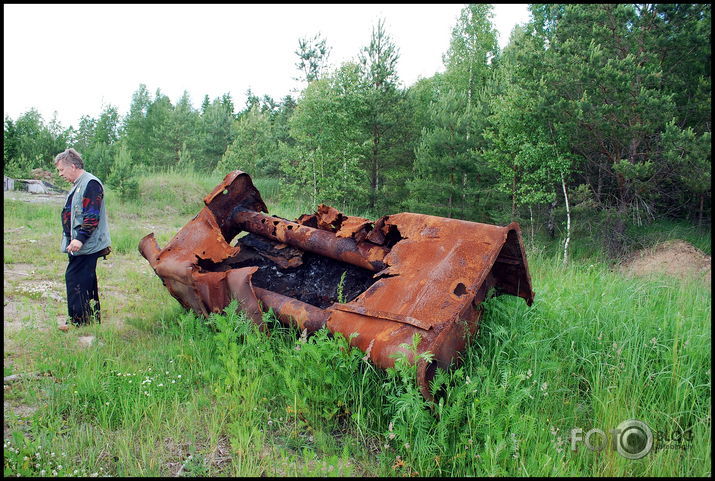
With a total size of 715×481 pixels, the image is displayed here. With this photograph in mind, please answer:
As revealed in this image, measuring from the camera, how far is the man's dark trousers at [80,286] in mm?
4398

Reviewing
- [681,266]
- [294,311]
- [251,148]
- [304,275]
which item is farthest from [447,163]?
[251,148]

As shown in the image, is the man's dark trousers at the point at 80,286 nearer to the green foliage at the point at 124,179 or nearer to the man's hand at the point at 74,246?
the man's hand at the point at 74,246

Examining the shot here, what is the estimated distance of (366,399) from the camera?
273cm

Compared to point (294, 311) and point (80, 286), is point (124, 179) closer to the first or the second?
point (80, 286)

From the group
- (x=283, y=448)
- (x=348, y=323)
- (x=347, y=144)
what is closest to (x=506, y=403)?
(x=348, y=323)

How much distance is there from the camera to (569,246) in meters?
14.3

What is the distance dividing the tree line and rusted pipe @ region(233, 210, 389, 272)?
24.0ft

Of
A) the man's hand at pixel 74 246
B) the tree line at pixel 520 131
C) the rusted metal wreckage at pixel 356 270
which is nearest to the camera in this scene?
the rusted metal wreckage at pixel 356 270

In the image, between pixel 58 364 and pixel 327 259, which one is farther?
pixel 327 259

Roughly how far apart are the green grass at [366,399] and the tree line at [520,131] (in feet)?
21.6

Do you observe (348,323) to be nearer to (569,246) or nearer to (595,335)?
(595,335)

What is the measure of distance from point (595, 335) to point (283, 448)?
7.70 ft

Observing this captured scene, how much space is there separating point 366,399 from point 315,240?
156cm

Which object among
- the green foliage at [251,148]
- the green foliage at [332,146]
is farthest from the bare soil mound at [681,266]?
the green foliage at [251,148]
